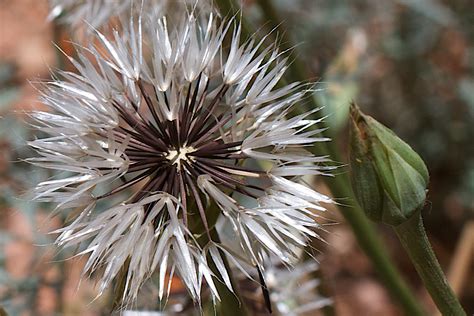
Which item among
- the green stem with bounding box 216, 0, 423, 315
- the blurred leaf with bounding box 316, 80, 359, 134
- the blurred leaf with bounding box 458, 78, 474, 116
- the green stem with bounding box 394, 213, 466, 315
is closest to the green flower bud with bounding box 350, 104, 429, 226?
the green stem with bounding box 394, 213, 466, 315

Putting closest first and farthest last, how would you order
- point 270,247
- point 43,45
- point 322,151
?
point 270,247
point 322,151
point 43,45

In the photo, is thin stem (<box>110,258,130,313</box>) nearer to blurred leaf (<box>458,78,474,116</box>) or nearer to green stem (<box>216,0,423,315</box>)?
green stem (<box>216,0,423,315</box>)

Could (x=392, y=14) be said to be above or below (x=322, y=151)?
above

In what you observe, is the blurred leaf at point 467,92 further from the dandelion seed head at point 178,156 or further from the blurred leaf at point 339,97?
the dandelion seed head at point 178,156

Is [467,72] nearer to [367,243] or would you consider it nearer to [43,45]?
[367,243]

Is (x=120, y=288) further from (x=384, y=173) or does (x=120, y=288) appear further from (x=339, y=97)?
(x=339, y=97)

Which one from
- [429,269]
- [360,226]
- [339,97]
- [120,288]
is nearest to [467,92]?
[339,97]

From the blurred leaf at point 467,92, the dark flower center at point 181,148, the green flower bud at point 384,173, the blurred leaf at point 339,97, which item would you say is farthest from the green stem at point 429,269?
the blurred leaf at point 467,92

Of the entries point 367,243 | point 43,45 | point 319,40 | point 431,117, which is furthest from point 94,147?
point 43,45
